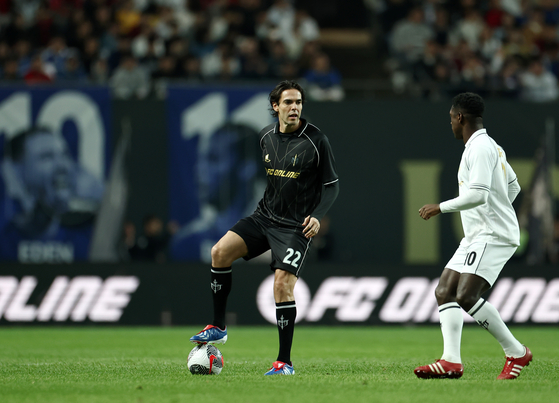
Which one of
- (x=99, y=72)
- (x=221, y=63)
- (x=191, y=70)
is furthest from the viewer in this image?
(x=221, y=63)

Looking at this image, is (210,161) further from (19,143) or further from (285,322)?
(285,322)

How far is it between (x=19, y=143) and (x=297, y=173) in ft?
30.9

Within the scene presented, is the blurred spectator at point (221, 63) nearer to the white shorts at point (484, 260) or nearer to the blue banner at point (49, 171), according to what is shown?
the blue banner at point (49, 171)

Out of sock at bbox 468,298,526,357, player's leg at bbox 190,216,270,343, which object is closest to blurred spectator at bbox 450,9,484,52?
player's leg at bbox 190,216,270,343

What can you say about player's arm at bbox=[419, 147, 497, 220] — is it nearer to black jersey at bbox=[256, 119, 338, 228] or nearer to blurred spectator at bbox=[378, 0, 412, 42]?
black jersey at bbox=[256, 119, 338, 228]

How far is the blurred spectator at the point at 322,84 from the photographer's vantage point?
16.2m

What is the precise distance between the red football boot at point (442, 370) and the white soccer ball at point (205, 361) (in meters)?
1.71

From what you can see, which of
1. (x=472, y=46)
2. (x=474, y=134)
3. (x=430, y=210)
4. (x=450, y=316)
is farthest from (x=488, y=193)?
(x=472, y=46)

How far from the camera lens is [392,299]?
46.8ft

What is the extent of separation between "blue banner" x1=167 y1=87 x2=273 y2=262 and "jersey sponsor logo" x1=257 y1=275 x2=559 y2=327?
6.48ft

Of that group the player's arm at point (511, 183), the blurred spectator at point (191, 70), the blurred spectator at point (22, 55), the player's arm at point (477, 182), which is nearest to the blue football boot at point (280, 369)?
the player's arm at point (477, 182)

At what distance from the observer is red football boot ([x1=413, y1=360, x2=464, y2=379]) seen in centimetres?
671

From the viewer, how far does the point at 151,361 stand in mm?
8461

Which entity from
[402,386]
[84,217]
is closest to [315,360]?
[402,386]
